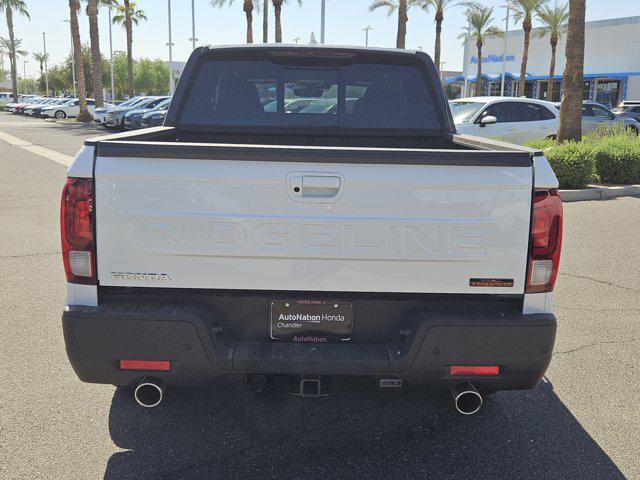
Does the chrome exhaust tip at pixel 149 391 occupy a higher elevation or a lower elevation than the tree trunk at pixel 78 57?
lower

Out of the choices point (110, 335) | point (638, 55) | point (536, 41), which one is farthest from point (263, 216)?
point (536, 41)

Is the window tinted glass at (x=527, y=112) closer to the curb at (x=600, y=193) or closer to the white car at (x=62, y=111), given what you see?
the curb at (x=600, y=193)

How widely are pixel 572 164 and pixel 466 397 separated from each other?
35.5 ft

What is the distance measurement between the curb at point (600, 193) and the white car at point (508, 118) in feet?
9.44

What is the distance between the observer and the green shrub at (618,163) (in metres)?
14.1

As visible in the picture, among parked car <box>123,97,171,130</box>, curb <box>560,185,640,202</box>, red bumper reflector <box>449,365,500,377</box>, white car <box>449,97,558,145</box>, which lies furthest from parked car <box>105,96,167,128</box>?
red bumper reflector <box>449,365,500,377</box>

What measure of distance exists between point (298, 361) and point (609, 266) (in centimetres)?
571

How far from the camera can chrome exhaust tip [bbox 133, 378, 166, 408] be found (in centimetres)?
314

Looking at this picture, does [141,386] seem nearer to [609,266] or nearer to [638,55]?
[609,266]

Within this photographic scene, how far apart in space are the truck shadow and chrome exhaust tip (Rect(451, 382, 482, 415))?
0.98 feet

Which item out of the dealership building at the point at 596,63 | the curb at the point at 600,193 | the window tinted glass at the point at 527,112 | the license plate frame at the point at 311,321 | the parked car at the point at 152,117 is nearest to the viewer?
the license plate frame at the point at 311,321

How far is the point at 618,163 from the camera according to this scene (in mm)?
14086

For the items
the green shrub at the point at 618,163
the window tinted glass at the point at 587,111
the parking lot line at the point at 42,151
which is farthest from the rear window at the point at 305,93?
the window tinted glass at the point at 587,111

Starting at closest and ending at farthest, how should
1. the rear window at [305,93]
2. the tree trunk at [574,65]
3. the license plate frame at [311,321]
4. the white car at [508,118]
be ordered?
the license plate frame at [311,321], the rear window at [305,93], the tree trunk at [574,65], the white car at [508,118]
